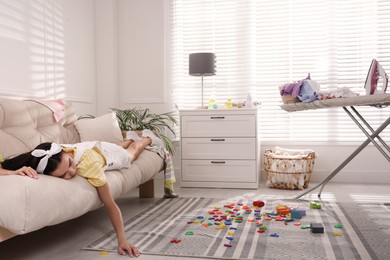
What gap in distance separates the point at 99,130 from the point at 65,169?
1.44 meters

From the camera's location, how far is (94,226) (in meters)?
2.52

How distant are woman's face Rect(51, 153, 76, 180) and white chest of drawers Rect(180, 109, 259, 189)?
1.98 meters

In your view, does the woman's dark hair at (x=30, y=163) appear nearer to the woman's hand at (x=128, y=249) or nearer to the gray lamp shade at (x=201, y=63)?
the woman's hand at (x=128, y=249)

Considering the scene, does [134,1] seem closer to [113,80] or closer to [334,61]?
[113,80]

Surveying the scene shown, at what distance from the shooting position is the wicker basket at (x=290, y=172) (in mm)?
3773

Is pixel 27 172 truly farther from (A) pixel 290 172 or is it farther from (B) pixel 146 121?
(B) pixel 146 121

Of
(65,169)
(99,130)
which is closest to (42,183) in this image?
(65,169)

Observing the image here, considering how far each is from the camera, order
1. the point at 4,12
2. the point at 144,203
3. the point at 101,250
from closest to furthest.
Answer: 1. the point at 101,250
2. the point at 4,12
3. the point at 144,203

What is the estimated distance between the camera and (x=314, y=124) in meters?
4.23

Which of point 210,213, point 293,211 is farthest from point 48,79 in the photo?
point 293,211

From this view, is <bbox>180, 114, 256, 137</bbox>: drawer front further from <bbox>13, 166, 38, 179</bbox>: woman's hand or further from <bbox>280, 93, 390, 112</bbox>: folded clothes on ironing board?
<bbox>13, 166, 38, 179</bbox>: woman's hand

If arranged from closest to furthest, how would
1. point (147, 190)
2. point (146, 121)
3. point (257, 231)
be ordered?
point (257, 231) < point (147, 190) < point (146, 121)

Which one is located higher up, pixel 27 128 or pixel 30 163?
pixel 27 128

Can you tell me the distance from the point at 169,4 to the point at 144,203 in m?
2.34
